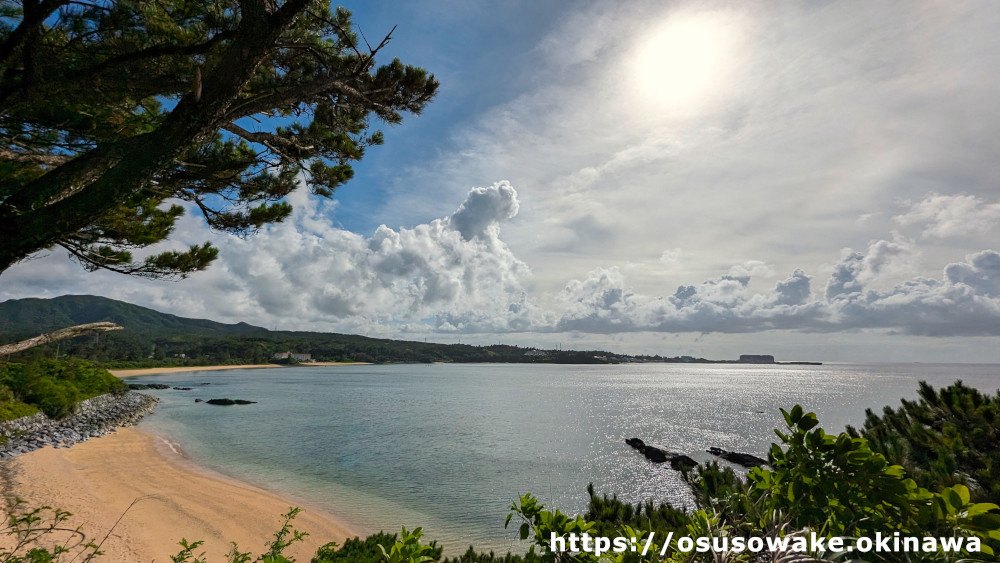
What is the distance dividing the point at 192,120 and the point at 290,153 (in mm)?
4340

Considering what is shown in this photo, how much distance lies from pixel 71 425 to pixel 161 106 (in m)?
26.6

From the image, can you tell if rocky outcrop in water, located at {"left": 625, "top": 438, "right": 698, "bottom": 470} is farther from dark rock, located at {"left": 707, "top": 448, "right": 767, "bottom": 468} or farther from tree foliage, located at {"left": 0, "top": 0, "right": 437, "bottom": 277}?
tree foliage, located at {"left": 0, "top": 0, "right": 437, "bottom": 277}

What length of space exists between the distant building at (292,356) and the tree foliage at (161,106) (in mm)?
178586

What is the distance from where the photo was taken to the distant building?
166900 millimetres

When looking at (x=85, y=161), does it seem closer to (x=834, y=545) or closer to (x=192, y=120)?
(x=192, y=120)

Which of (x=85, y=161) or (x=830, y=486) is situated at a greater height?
(x=85, y=161)

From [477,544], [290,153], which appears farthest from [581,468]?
[290,153]

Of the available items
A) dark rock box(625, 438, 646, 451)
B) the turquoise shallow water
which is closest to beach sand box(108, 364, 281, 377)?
the turquoise shallow water

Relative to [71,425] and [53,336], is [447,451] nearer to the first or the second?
[71,425]

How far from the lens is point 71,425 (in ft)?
80.0

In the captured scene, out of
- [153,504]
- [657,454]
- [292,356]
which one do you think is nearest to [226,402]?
[153,504]

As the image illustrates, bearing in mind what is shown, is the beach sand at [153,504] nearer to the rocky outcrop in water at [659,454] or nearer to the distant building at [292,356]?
the rocky outcrop in water at [659,454]

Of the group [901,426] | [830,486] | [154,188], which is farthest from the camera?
[901,426]

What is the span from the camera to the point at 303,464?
2202 centimetres
